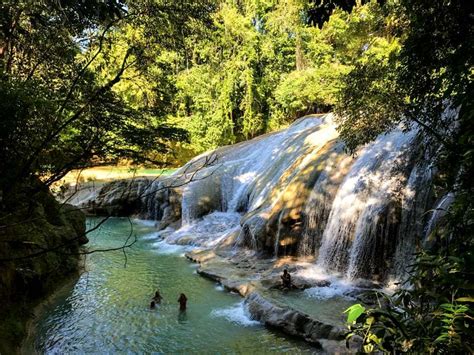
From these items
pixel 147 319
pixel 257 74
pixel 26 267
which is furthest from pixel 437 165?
pixel 257 74

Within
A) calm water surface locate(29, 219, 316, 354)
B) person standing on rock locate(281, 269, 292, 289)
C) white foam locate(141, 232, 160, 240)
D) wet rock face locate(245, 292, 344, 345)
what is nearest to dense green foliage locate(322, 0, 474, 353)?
wet rock face locate(245, 292, 344, 345)

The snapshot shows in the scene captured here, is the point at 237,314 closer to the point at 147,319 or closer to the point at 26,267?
the point at 147,319

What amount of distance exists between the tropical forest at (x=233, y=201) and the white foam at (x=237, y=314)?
0.19ft

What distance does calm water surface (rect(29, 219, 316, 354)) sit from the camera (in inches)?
286

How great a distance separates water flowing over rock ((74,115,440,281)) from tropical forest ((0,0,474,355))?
0.05 m

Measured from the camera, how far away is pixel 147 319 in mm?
8484

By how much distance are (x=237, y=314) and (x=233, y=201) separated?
932 cm

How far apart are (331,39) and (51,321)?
2267 centimetres

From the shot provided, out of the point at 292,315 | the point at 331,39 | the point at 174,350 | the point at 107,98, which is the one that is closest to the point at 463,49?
the point at 107,98

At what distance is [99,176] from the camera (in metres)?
26.4

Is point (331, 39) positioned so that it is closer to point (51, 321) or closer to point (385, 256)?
point (385, 256)

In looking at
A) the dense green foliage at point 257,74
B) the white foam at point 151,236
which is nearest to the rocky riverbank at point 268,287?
the white foam at point 151,236

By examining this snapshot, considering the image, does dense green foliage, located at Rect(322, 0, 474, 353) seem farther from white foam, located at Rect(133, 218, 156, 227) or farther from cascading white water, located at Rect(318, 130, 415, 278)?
white foam, located at Rect(133, 218, 156, 227)

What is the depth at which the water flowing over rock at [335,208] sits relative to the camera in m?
9.26
